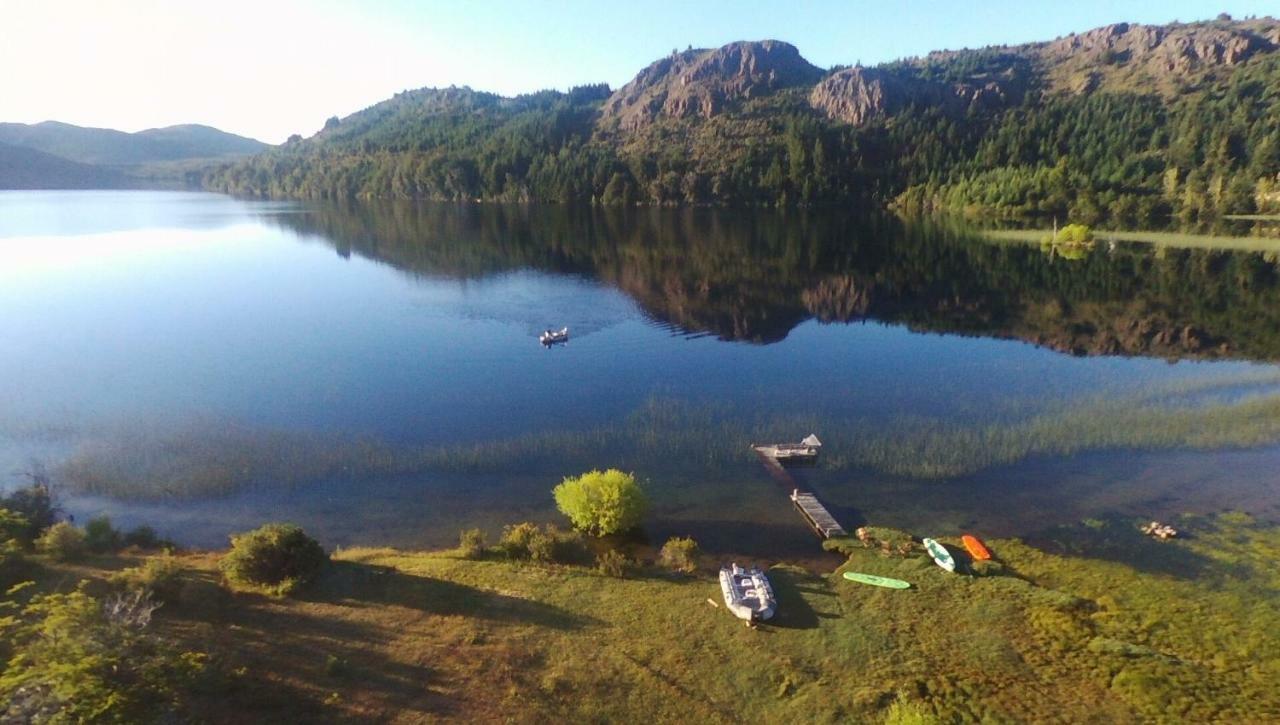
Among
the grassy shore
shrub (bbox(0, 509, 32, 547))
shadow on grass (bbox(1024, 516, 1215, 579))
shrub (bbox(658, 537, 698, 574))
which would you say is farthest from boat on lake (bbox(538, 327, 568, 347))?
shadow on grass (bbox(1024, 516, 1215, 579))

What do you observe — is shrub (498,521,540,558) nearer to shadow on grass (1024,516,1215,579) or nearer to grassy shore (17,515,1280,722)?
grassy shore (17,515,1280,722)

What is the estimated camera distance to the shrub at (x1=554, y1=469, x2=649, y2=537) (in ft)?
127

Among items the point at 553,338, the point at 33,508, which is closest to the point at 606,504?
the point at 33,508

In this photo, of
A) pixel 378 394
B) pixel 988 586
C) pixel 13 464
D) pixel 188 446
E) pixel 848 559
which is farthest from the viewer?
pixel 378 394

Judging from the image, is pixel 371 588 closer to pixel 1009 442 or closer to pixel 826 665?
pixel 826 665

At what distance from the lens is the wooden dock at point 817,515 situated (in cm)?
3991

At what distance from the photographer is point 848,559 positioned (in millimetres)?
37062

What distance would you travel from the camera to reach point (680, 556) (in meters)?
36.0

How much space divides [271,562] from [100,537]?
11.7 metres

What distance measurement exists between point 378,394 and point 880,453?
4696 cm

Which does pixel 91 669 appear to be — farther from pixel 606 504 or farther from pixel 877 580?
pixel 877 580

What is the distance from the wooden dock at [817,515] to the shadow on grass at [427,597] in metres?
17.1

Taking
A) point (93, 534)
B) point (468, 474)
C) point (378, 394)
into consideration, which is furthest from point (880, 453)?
point (93, 534)

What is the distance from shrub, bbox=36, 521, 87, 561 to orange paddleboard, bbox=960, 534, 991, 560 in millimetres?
48469
